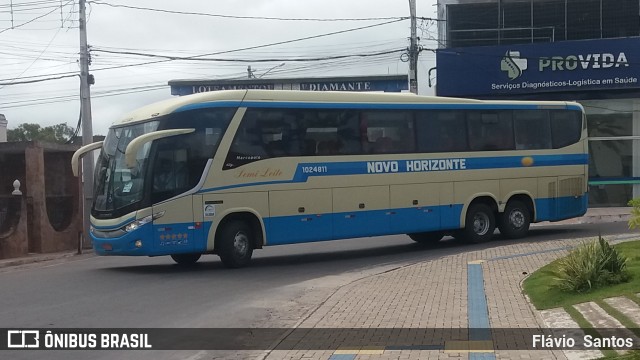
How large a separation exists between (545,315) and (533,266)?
16.1ft

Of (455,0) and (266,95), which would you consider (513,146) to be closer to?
(266,95)

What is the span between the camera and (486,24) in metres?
37.9

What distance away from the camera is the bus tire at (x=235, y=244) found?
55.4ft

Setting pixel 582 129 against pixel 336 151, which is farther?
pixel 582 129

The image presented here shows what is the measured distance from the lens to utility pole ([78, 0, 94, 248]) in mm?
27516

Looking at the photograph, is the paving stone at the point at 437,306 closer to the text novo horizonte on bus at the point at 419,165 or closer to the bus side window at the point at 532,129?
the text novo horizonte on bus at the point at 419,165

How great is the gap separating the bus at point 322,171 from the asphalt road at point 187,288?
671 mm

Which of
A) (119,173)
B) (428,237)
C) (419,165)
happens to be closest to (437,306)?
(119,173)

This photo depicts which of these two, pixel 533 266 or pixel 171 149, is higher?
pixel 171 149

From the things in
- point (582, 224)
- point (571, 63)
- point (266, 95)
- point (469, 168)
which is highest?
point (571, 63)

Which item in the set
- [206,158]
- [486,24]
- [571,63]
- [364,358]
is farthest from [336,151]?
[486,24]

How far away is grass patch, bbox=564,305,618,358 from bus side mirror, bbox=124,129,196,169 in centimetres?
889

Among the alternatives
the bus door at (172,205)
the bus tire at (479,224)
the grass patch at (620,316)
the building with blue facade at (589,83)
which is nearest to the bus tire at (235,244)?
→ the bus door at (172,205)

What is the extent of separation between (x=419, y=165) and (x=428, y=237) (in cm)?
311
